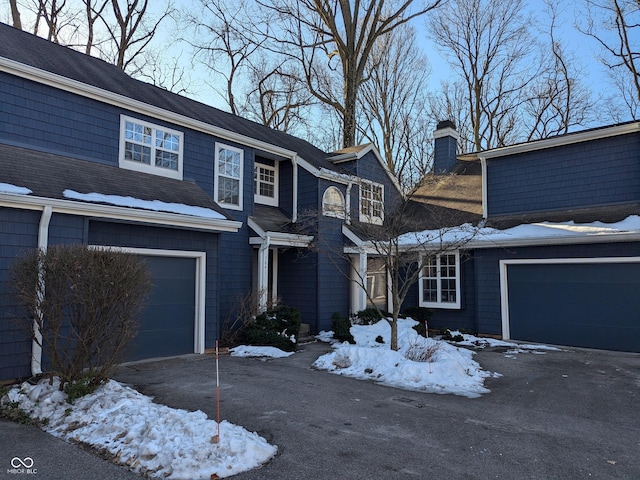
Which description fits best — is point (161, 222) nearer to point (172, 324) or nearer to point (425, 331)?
point (172, 324)

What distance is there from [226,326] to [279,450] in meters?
7.28

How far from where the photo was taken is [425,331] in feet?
42.8

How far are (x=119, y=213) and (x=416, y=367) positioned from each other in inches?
239

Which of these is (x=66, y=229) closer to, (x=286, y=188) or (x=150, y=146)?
(x=150, y=146)

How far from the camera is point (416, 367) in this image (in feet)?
26.4

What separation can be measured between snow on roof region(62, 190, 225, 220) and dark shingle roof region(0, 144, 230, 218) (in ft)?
0.43

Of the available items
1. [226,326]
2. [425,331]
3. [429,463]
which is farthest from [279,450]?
[425,331]

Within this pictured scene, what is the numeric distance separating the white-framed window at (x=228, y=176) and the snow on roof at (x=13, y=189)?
5.24 m

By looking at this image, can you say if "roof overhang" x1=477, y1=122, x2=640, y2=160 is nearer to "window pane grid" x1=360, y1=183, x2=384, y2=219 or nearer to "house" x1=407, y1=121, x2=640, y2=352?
"house" x1=407, y1=121, x2=640, y2=352

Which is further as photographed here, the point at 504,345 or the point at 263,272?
the point at 263,272

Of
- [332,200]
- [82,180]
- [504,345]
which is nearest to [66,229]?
[82,180]

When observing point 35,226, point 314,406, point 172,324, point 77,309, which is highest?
point 35,226

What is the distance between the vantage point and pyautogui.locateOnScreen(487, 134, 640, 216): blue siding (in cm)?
1232

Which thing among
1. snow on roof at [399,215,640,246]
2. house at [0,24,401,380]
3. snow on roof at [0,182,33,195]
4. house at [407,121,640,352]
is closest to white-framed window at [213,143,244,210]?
house at [0,24,401,380]
